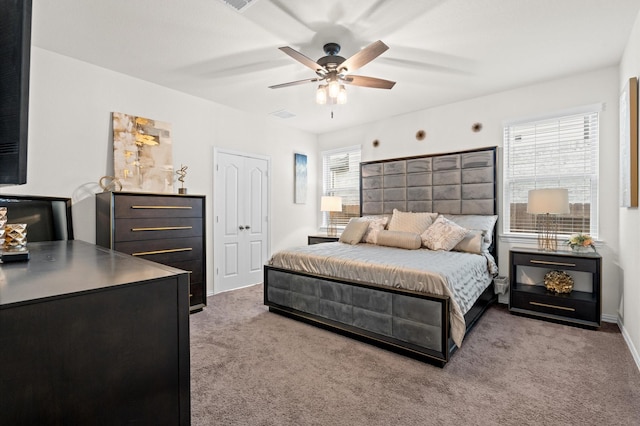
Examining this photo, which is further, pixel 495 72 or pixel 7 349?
pixel 495 72

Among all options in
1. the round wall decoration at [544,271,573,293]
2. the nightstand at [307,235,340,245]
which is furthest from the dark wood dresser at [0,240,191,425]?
the nightstand at [307,235,340,245]

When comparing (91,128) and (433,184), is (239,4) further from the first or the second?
(433,184)

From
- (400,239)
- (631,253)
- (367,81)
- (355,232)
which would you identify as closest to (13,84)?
(367,81)

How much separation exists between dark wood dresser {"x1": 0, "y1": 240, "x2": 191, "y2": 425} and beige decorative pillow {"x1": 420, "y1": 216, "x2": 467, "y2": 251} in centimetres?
322

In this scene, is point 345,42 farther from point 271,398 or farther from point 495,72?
point 271,398

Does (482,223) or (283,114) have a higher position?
(283,114)

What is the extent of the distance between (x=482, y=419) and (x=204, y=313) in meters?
2.92

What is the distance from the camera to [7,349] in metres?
0.70

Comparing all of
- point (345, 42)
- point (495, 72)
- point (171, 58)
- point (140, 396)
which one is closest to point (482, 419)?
point (140, 396)

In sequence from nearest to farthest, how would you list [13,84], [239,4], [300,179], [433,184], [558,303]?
1. [13,84]
2. [239,4]
3. [558,303]
4. [433,184]
5. [300,179]

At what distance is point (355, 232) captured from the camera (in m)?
4.23

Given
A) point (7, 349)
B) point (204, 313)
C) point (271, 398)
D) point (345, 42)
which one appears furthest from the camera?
point (204, 313)

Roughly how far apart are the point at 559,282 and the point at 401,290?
2.10 metres

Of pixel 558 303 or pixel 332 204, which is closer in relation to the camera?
pixel 558 303
